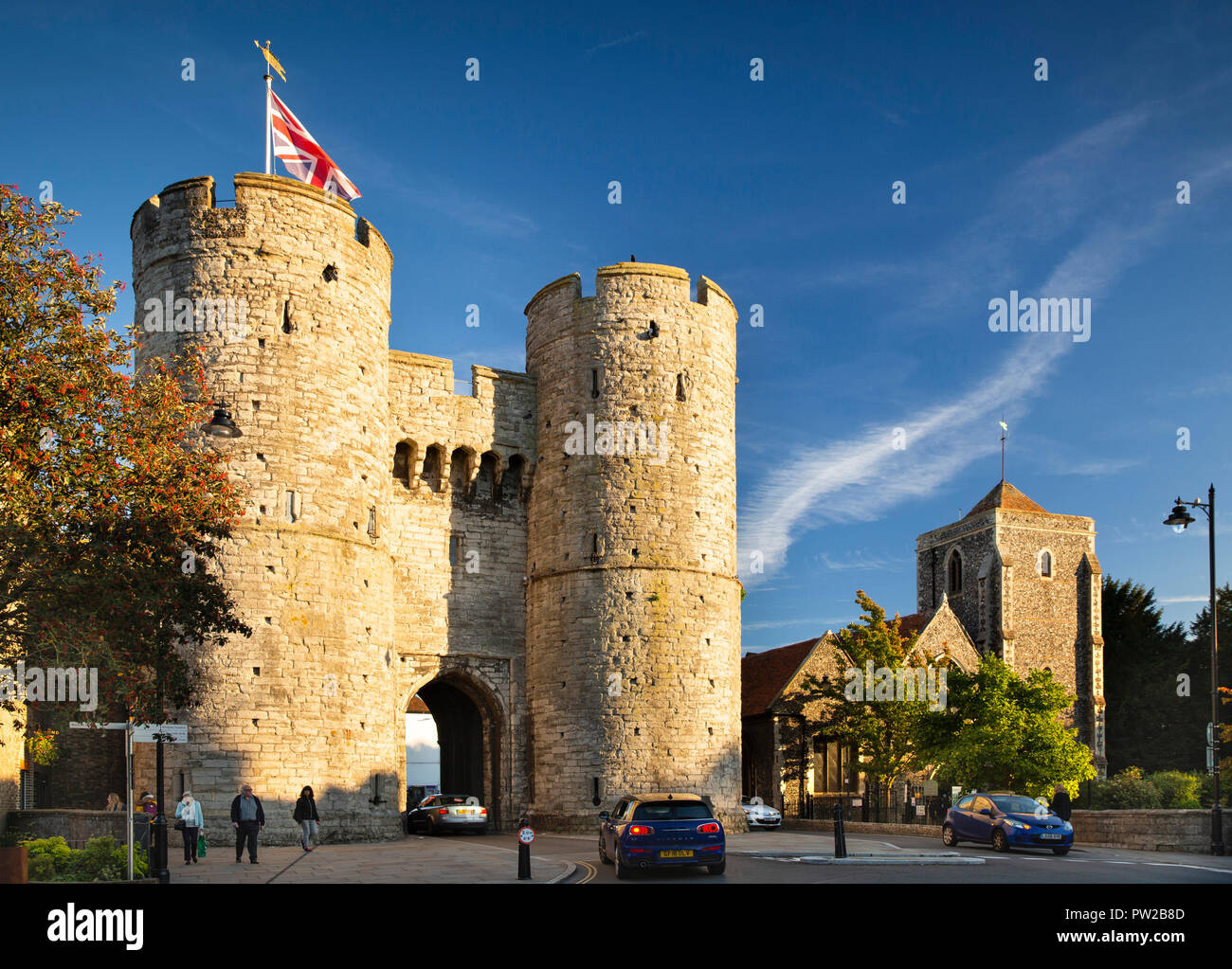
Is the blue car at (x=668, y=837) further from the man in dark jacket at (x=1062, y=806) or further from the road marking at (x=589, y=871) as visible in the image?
the man in dark jacket at (x=1062, y=806)

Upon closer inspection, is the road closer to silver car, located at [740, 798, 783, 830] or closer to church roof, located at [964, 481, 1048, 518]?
silver car, located at [740, 798, 783, 830]

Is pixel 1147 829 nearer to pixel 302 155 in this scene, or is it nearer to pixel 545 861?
pixel 545 861

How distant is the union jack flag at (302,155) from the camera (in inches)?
1180

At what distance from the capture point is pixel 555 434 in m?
34.6

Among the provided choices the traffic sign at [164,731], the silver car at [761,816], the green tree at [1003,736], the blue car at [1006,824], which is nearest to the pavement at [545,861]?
the blue car at [1006,824]

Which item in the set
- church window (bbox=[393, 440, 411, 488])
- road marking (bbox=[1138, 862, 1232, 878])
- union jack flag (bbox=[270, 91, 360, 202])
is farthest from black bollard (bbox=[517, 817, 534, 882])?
union jack flag (bbox=[270, 91, 360, 202])

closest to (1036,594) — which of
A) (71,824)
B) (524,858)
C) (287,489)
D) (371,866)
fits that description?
(287,489)

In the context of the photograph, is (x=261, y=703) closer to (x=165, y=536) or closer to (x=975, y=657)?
(x=165, y=536)

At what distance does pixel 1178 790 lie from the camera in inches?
1751

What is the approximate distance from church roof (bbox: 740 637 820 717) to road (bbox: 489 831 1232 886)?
16577 millimetres

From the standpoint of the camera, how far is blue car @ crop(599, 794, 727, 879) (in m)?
17.7

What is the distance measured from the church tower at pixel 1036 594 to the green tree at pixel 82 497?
146 ft

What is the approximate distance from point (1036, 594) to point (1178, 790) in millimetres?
14340
